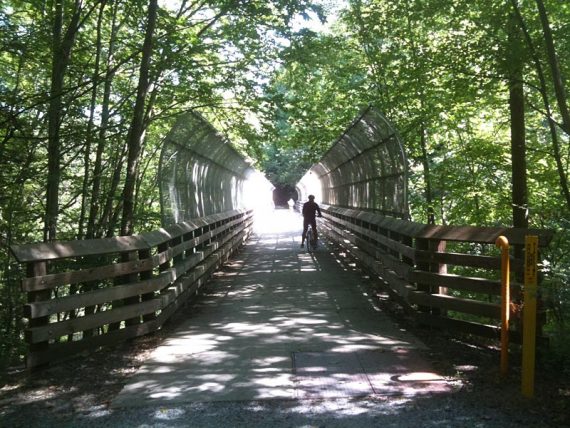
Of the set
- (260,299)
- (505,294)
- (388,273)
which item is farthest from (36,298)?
(388,273)

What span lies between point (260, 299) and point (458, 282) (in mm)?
3889

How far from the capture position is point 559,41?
762 centimetres

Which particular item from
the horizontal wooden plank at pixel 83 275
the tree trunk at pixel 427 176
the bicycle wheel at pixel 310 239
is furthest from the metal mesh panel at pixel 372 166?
the horizontal wooden plank at pixel 83 275

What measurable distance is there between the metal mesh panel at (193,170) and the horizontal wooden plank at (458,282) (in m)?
3.68

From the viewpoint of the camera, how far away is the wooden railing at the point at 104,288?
4.92m

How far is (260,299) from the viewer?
29.1ft

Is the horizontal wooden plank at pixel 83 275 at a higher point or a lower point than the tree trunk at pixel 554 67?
lower

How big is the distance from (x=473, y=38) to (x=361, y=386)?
6.13 meters

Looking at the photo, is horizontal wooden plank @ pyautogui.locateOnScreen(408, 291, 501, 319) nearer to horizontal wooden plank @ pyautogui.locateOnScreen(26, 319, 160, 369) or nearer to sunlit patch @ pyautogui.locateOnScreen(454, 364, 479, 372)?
sunlit patch @ pyautogui.locateOnScreen(454, 364, 479, 372)

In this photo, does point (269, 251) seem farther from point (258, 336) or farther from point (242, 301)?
point (258, 336)

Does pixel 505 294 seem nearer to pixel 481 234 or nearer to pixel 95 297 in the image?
pixel 481 234

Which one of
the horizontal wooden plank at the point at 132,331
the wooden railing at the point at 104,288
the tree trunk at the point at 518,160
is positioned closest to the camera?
the wooden railing at the point at 104,288

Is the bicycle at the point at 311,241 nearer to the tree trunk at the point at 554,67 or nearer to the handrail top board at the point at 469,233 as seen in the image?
the handrail top board at the point at 469,233

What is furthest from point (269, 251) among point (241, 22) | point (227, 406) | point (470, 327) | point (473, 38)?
point (227, 406)
